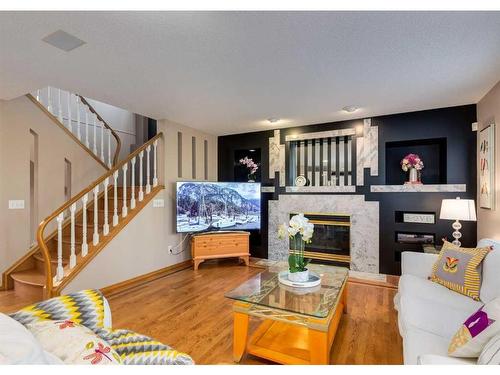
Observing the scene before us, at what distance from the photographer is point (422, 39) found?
6.24 ft

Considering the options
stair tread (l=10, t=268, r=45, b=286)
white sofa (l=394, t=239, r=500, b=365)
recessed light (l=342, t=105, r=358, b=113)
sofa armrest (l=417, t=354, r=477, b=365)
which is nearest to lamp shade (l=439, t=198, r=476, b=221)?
white sofa (l=394, t=239, r=500, b=365)

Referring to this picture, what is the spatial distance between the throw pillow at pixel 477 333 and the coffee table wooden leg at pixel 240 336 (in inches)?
47.0

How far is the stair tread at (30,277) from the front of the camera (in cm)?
292

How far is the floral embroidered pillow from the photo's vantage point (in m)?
0.83

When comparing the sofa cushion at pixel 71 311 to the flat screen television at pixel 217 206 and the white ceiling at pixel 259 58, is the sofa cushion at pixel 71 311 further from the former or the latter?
the flat screen television at pixel 217 206

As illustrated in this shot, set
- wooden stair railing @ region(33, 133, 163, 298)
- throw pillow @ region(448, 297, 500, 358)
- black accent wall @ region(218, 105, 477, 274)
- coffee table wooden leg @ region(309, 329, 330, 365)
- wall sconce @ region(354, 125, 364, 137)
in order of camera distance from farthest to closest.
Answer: wall sconce @ region(354, 125, 364, 137) → black accent wall @ region(218, 105, 477, 274) → wooden stair railing @ region(33, 133, 163, 298) → coffee table wooden leg @ region(309, 329, 330, 365) → throw pillow @ region(448, 297, 500, 358)

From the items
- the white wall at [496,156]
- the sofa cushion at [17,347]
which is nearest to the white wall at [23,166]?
the sofa cushion at [17,347]

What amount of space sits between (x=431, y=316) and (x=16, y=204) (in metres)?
4.50

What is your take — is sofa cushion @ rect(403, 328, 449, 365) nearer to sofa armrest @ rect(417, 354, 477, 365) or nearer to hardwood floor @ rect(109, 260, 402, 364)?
sofa armrest @ rect(417, 354, 477, 365)

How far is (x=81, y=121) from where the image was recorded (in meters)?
4.34

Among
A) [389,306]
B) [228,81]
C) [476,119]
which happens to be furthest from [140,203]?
[476,119]

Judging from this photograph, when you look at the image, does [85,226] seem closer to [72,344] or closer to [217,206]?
[217,206]

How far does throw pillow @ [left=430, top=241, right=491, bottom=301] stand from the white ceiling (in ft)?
5.35

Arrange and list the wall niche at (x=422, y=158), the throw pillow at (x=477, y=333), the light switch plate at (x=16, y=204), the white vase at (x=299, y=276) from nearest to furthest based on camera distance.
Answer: the throw pillow at (x=477, y=333) → the white vase at (x=299, y=276) → the light switch plate at (x=16, y=204) → the wall niche at (x=422, y=158)
